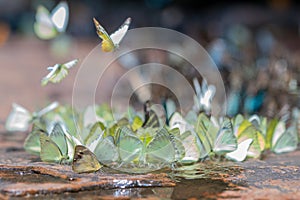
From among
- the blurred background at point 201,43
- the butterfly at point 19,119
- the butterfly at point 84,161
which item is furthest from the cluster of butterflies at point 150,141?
the blurred background at point 201,43

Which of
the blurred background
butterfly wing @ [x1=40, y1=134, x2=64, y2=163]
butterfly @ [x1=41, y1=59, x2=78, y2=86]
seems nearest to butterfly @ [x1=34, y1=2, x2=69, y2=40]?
butterfly @ [x1=41, y1=59, x2=78, y2=86]

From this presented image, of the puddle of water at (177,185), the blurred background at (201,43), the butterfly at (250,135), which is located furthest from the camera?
the blurred background at (201,43)

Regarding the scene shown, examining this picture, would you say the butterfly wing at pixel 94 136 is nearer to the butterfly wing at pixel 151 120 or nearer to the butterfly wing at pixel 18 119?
the butterfly wing at pixel 151 120

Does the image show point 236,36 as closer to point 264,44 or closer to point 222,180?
point 264,44

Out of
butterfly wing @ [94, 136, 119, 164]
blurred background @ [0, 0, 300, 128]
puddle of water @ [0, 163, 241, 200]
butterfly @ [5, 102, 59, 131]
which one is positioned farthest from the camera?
blurred background @ [0, 0, 300, 128]

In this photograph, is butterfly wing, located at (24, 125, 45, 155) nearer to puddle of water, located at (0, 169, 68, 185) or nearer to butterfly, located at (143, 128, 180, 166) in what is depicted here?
puddle of water, located at (0, 169, 68, 185)

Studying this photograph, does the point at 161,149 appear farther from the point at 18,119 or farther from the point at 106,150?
the point at 18,119

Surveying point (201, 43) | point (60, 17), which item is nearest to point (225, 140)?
point (60, 17)
